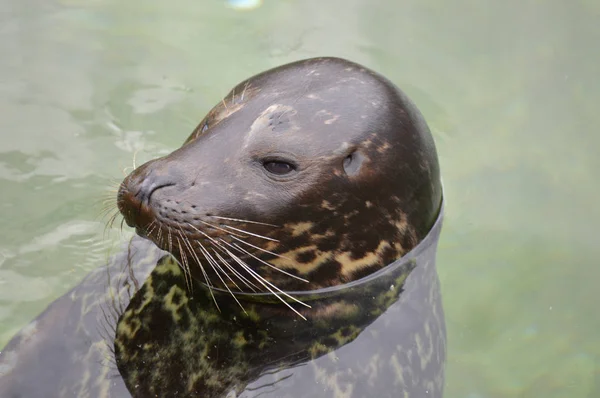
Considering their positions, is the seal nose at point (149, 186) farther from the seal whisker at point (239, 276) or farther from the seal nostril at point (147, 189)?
the seal whisker at point (239, 276)

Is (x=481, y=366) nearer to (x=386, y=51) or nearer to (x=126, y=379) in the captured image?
(x=126, y=379)

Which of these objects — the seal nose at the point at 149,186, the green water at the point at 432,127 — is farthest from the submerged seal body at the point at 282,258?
the green water at the point at 432,127

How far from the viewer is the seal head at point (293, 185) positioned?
12.4ft

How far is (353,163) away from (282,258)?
1.90 feet

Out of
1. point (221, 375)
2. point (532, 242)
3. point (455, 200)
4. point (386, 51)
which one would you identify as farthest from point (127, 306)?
point (386, 51)

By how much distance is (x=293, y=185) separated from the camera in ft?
12.7

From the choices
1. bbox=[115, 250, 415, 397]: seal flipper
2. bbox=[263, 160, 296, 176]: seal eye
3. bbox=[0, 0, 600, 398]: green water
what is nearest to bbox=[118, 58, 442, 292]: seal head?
bbox=[263, 160, 296, 176]: seal eye

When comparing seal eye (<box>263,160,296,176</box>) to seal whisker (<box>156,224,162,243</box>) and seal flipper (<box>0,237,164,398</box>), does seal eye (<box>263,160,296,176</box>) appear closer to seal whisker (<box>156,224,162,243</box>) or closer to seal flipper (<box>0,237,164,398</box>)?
seal whisker (<box>156,224,162,243</box>)

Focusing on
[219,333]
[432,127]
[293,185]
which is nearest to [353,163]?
[293,185]

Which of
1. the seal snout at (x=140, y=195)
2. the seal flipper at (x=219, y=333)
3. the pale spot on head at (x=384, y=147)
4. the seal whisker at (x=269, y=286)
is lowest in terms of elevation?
the seal flipper at (x=219, y=333)

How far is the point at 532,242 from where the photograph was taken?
6.40m

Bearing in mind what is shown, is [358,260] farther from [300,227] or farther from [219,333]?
[219,333]

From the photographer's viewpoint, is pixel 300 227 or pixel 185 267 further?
pixel 185 267

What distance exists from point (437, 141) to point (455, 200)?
631 mm
